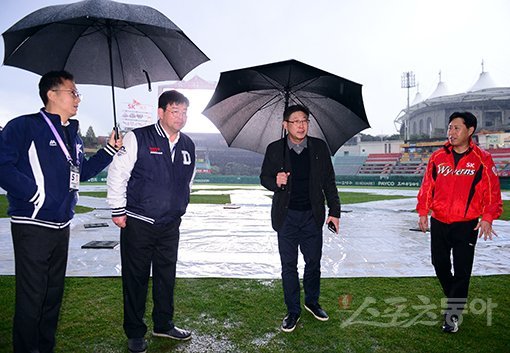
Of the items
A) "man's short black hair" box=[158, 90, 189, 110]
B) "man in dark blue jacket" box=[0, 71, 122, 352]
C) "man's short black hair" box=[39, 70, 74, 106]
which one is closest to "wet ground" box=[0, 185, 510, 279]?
"man in dark blue jacket" box=[0, 71, 122, 352]

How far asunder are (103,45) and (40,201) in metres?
1.71

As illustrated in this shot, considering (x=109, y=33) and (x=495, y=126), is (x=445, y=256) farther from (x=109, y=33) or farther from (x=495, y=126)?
(x=495, y=126)

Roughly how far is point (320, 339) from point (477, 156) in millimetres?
2222

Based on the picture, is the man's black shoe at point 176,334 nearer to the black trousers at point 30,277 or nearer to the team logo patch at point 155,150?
the black trousers at point 30,277

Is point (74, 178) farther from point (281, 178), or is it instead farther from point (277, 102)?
point (277, 102)

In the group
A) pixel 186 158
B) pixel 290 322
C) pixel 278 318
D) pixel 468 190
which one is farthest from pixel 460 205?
pixel 186 158

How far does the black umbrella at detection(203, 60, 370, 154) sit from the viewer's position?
3496 mm

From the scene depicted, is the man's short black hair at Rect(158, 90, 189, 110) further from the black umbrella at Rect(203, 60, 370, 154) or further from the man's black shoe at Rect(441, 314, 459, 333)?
the man's black shoe at Rect(441, 314, 459, 333)

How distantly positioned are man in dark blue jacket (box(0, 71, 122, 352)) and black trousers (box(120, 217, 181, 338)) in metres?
0.48

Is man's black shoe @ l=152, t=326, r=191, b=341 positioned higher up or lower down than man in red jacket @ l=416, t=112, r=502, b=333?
lower down

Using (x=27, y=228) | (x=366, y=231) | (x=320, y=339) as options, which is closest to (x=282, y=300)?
(x=320, y=339)

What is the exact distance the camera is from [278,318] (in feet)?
11.3

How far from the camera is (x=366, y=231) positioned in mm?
8023

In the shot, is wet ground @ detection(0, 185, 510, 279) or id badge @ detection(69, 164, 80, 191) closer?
id badge @ detection(69, 164, 80, 191)
